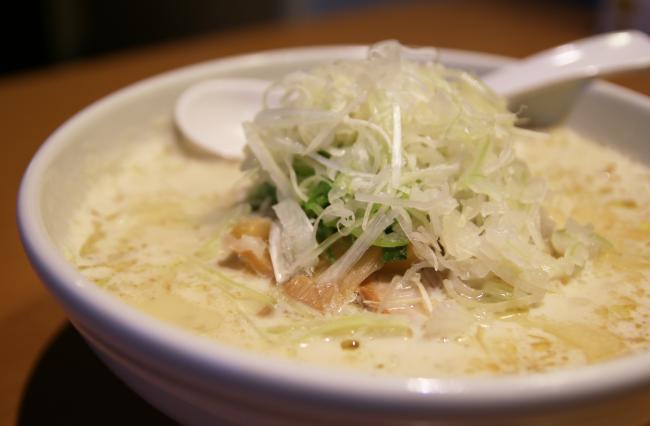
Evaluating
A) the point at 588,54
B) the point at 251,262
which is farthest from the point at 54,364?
the point at 588,54

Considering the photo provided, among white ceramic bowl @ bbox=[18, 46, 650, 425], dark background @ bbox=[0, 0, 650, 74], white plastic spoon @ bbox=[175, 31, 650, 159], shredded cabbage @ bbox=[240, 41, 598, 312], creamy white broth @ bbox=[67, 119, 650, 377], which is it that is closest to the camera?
white ceramic bowl @ bbox=[18, 46, 650, 425]

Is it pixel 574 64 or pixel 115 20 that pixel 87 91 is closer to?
pixel 574 64

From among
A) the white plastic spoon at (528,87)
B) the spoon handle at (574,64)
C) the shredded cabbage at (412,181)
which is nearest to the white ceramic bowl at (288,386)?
the shredded cabbage at (412,181)

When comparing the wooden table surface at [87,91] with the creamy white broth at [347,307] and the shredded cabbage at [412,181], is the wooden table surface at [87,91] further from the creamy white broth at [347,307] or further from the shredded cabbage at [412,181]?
the shredded cabbage at [412,181]

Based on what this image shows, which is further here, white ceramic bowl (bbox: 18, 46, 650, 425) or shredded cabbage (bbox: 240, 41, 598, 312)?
shredded cabbage (bbox: 240, 41, 598, 312)

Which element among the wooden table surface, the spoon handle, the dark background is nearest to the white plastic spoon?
Result: the spoon handle

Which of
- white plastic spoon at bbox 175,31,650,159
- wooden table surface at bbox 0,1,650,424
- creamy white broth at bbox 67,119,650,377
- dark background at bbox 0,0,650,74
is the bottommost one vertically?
dark background at bbox 0,0,650,74

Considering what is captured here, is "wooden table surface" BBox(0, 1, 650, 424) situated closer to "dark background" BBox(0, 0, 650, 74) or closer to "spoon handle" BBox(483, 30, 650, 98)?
"dark background" BBox(0, 0, 650, 74)
